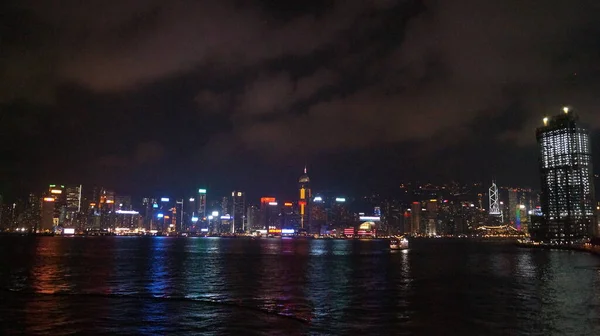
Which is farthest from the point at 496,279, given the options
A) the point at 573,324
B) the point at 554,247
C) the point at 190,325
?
the point at 554,247

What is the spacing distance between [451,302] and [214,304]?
16.6m

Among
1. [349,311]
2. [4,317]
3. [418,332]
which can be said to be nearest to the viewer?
[418,332]

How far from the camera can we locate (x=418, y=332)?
23578 mm

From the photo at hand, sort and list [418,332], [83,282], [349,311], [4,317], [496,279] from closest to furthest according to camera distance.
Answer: [418,332] → [4,317] → [349,311] → [83,282] → [496,279]

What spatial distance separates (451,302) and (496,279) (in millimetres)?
19960

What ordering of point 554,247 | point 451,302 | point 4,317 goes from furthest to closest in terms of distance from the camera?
point 554,247 < point 451,302 < point 4,317

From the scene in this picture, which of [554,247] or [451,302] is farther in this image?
[554,247]

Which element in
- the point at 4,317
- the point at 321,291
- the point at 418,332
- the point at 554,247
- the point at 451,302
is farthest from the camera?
the point at 554,247

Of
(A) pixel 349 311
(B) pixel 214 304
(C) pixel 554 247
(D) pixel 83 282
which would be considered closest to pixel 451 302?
(A) pixel 349 311

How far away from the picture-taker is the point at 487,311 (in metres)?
29.8

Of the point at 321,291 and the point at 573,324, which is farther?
the point at 321,291

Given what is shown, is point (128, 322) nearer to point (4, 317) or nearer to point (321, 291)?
→ point (4, 317)

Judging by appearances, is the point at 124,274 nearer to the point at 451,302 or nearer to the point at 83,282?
the point at 83,282

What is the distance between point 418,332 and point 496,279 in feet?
102
